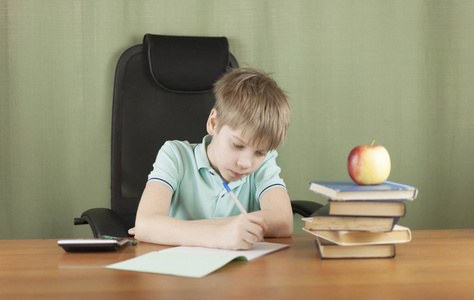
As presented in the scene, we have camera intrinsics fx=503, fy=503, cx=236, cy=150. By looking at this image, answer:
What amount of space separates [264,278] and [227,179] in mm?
613

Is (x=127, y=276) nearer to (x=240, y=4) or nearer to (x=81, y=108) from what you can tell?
(x=81, y=108)

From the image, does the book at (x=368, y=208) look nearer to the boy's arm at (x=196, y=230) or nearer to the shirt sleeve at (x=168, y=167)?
the boy's arm at (x=196, y=230)

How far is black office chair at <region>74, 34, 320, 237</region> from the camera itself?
168 centimetres

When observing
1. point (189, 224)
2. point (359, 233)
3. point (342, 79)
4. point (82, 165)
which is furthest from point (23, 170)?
point (359, 233)

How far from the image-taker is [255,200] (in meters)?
1.48

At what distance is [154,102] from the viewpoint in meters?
1.71

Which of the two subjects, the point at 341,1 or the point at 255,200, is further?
the point at 341,1

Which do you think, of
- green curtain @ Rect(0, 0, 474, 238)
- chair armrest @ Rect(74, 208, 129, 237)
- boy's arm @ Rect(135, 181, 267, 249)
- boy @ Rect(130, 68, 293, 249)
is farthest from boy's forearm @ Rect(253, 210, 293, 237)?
green curtain @ Rect(0, 0, 474, 238)

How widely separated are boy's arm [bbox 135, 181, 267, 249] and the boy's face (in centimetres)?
18

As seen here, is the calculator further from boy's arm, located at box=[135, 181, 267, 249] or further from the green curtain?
the green curtain

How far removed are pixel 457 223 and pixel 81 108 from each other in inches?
64.6

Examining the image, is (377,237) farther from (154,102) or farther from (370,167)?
(154,102)

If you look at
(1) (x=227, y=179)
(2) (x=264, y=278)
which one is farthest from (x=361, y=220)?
(1) (x=227, y=179)

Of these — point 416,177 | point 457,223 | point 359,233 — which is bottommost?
point 457,223
